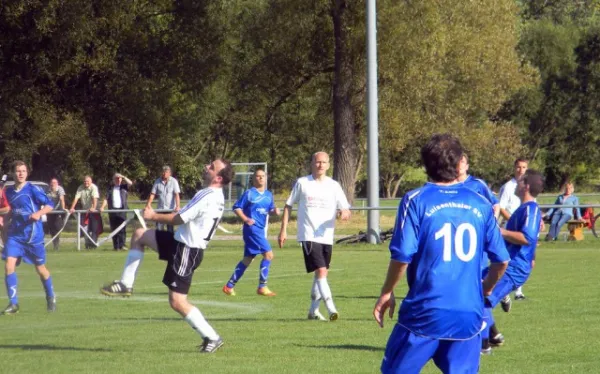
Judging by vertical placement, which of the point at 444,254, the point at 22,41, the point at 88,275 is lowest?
the point at 88,275

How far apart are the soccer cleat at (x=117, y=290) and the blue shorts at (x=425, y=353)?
5385 mm

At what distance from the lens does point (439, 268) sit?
5555mm

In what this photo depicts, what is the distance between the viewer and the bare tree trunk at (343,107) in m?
37.1

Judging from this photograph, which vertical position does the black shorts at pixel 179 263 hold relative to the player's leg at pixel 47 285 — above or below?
above

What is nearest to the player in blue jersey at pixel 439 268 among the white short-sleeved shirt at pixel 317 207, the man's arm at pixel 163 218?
the man's arm at pixel 163 218

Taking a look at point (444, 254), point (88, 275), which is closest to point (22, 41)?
point (88, 275)

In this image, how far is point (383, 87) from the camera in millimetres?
39406

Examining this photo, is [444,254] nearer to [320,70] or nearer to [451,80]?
[320,70]

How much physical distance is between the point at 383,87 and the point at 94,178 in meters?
12.2

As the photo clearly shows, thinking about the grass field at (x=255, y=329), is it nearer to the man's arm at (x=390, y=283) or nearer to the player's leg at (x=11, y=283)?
the player's leg at (x=11, y=283)

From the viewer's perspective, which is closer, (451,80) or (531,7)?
(451,80)

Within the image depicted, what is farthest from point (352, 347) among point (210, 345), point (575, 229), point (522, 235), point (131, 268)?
point (575, 229)

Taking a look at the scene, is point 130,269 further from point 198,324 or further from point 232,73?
point 232,73

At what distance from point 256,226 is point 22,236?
4082 millimetres
